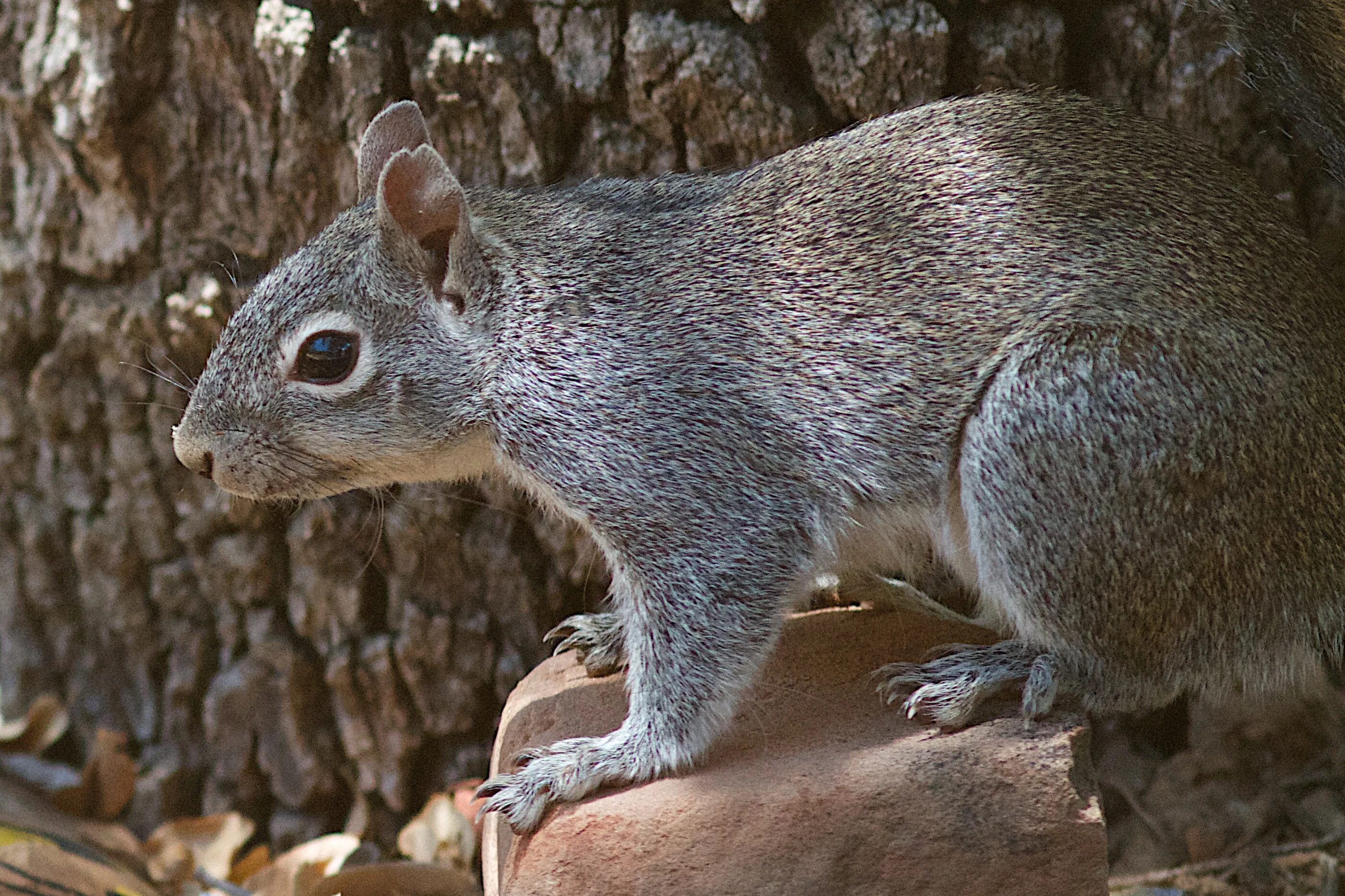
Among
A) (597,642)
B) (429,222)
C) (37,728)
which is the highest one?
(429,222)

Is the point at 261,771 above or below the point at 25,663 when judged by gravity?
below

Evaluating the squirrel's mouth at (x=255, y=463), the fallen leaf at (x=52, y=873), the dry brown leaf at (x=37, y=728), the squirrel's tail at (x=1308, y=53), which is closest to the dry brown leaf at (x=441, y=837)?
the fallen leaf at (x=52, y=873)

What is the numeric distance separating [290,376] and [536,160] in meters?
1.01

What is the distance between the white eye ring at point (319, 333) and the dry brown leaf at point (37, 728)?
6.93 ft

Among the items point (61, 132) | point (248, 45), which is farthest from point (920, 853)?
point (61, 132)

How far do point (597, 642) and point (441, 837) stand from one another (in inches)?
39.2

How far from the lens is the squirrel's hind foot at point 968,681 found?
2637 millimetres

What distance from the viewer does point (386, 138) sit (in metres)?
→ 2.98

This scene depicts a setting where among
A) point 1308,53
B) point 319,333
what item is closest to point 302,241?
point 319,333

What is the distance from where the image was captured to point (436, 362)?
2770mm

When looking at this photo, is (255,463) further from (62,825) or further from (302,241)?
(62,825)

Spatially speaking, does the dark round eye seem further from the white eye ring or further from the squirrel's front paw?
the squirrel's front paw

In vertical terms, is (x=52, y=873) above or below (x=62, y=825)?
above

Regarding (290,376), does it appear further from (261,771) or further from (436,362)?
(261,771)
